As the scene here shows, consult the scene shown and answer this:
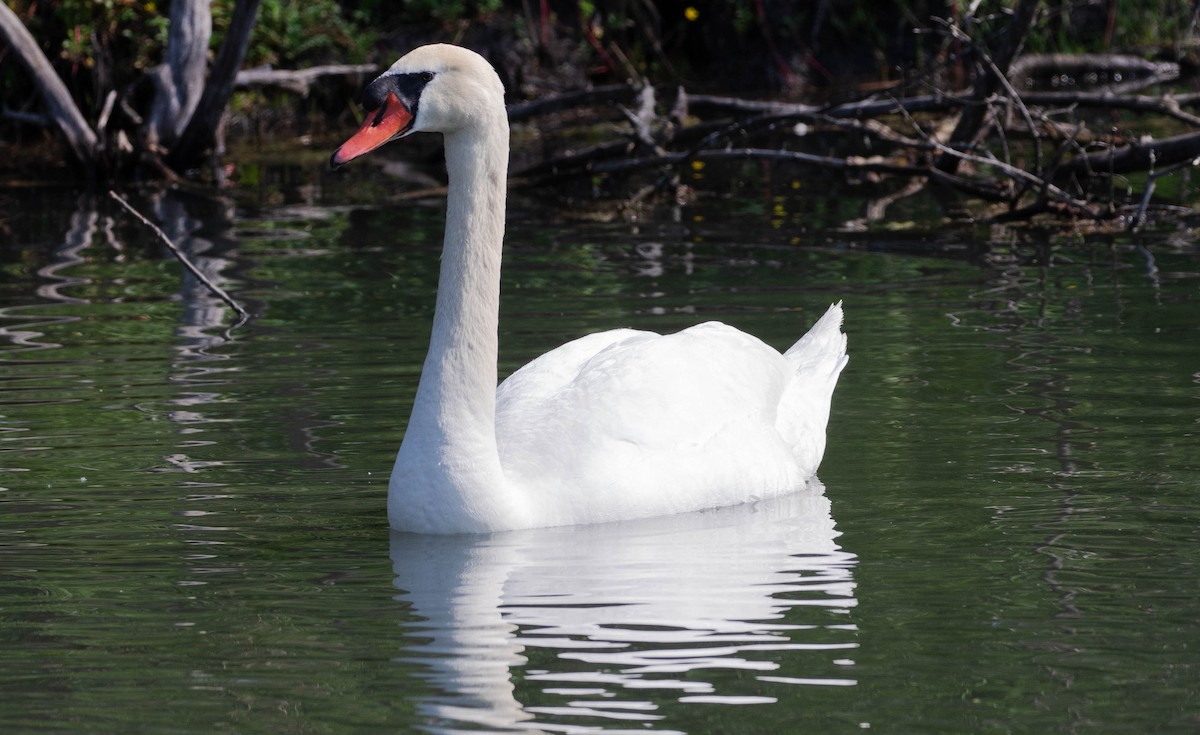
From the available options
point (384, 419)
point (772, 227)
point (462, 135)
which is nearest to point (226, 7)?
point (772, 227)

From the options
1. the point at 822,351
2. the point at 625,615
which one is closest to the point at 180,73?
the point at 822,351

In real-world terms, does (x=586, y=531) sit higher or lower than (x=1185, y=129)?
lower

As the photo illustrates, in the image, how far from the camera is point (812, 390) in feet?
24.2

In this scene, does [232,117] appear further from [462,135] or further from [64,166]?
[462,135]

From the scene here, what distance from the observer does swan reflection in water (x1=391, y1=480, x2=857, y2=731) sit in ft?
14.5

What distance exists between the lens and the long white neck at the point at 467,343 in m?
5.83

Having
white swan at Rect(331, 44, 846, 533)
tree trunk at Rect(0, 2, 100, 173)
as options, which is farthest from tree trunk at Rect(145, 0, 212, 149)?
white swan at Rect(331, 44, 846, 533)

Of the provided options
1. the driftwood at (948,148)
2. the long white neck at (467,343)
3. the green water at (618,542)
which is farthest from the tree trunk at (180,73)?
the long white neck at (467,343)

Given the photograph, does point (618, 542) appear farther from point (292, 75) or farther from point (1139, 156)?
point (292, 75)

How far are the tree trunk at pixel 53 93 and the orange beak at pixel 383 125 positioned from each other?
35.4 ft

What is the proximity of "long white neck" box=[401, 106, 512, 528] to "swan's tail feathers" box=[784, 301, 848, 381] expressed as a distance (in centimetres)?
196

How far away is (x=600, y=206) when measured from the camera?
49.5ft

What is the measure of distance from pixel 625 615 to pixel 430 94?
1.75 meters

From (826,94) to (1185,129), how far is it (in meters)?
4.57
